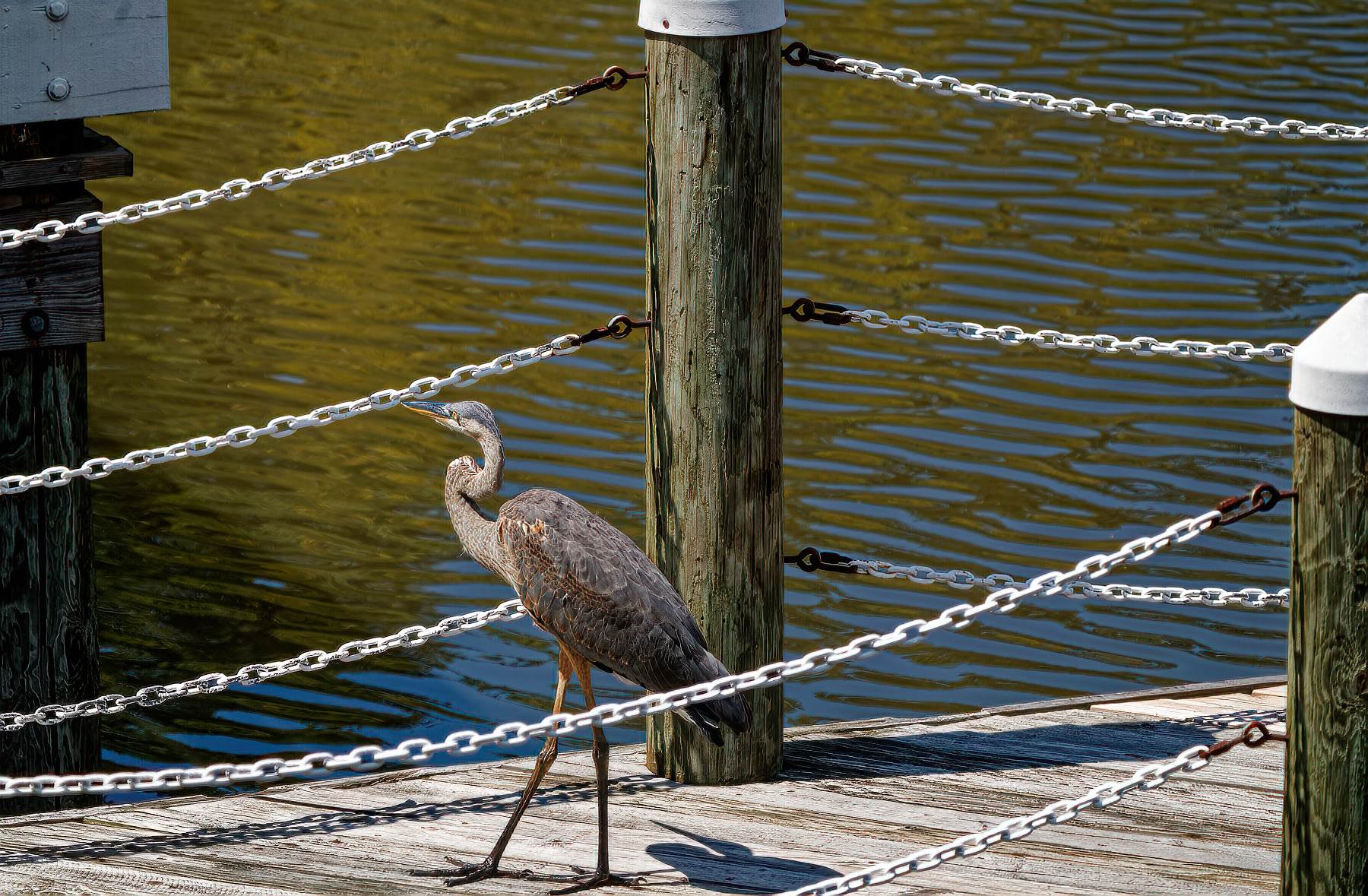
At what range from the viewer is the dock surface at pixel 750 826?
14.3ft

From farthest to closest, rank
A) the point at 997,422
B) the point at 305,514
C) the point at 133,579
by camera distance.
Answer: the point at 997,422 → the point at 305,514 → the point at 133,579

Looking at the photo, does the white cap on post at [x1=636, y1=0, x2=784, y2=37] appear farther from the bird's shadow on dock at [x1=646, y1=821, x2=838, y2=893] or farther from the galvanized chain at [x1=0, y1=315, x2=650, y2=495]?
the bird's shadow on dock at [x1=646, y1=821, x2=838, y2=893]

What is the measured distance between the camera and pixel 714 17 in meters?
4.44

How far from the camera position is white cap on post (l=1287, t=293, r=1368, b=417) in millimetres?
3232

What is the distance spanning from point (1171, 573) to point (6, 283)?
487 centimetres

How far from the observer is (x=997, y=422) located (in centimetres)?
882

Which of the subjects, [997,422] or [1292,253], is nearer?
[997,422]

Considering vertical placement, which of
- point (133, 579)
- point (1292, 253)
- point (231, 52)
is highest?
point (231, 52)

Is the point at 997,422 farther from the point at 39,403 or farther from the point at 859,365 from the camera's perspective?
the point at 39,403

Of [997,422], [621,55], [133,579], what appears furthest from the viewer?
[621,55]

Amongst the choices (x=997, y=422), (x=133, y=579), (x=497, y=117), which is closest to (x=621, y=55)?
(x=997, y=422)

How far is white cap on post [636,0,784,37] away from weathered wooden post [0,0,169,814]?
1.34 metres

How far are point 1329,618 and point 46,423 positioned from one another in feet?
10.6

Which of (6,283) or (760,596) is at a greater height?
(6,283)
